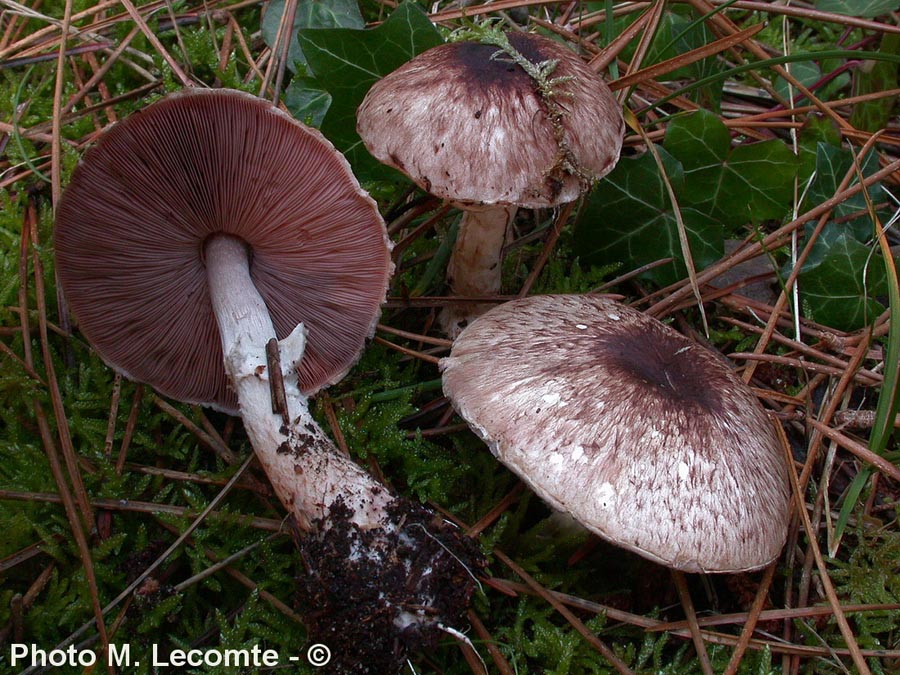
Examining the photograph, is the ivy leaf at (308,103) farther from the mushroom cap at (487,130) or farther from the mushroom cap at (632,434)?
the mushroom cap at (632,434)

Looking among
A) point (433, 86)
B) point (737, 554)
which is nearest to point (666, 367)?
point (737, 554)

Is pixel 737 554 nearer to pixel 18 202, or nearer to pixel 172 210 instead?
pixel 172 210

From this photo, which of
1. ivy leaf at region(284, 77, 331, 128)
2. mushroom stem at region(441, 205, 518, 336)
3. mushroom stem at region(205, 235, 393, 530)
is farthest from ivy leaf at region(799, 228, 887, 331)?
ivy leaf at region(284, 77, 331, 128)

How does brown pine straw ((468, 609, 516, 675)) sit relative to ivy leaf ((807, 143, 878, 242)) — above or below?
below

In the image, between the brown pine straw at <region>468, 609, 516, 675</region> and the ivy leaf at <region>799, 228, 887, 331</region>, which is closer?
the brown pine straw at <region>468, 609, 516, 675</region>

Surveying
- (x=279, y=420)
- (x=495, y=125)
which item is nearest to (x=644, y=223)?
(x=495, y=125)

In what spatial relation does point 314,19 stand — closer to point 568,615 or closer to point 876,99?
point 876,99

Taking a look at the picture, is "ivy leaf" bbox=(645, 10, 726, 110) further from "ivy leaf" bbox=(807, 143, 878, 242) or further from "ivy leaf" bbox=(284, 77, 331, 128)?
"ivy leaf" bbox=(284, 77, 331, 128)
